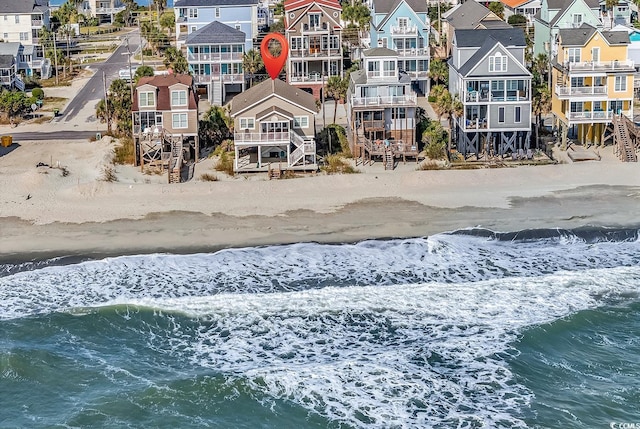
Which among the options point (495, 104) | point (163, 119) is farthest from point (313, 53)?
point (495, 104)

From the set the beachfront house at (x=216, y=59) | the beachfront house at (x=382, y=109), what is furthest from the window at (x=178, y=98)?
the beachfront house at (x=216, y=59)

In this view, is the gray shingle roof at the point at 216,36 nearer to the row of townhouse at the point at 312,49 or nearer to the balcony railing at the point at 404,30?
the row of townhouse at the point at 312,49

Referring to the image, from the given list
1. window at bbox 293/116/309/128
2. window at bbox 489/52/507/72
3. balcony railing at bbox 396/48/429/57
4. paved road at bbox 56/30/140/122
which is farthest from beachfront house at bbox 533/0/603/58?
paved road at bbox 56/30/140/122

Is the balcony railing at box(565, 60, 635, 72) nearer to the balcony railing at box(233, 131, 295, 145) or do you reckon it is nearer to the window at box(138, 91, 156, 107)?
the balcony railing at box(233, 131, 295, 145)

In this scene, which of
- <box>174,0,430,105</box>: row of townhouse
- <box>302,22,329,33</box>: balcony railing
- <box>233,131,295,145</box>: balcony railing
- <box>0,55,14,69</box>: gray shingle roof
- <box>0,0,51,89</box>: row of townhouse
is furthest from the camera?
<box>0,0,51,89</box>: row of townhouse

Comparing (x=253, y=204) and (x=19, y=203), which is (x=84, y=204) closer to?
(x=19, y=203)

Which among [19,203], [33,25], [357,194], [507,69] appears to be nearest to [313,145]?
[357,194]
